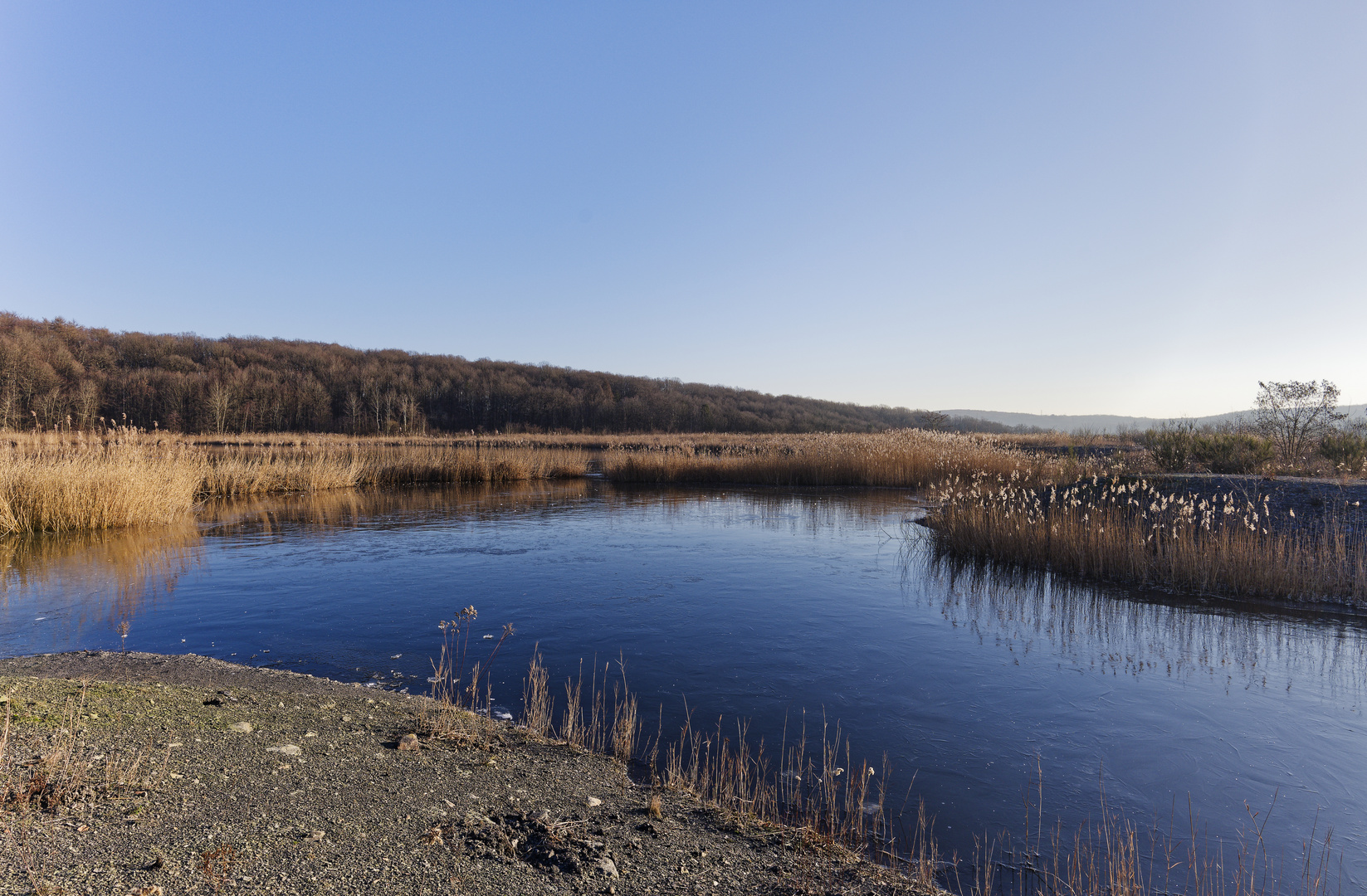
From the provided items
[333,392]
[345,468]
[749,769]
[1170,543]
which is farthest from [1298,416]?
[333,392]

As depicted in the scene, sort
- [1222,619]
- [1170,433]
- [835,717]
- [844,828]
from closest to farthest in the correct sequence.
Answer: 1. [844,828]
2. [835,717]
3. [1222,619]
4. [1170,433]

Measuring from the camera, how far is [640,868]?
289 cm

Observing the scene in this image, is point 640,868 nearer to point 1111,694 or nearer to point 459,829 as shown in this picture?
point 459,829

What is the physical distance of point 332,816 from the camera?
3.11 m

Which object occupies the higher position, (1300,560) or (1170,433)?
(1170,433)

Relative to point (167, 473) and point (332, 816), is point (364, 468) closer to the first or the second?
point (167, 473)

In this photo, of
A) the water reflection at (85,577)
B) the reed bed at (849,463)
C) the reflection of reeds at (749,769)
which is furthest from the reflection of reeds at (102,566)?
the reed bed at (849,463)

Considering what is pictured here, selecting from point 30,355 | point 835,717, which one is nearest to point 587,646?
point 835,717

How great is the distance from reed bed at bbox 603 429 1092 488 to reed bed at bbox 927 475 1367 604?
7.16 metres

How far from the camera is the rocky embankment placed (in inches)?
101

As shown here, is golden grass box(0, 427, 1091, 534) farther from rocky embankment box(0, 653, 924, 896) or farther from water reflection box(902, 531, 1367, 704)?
rocky embankment box(0, 653, 924, 896)

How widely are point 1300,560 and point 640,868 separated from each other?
9.89m

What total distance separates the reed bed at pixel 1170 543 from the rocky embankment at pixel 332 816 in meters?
8.26

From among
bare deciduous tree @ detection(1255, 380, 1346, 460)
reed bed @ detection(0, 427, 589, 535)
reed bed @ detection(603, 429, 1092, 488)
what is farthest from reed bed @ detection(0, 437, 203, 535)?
bare deciduous tree @ detection(1255, 380, 1346, 460)
